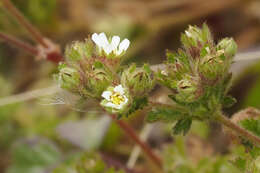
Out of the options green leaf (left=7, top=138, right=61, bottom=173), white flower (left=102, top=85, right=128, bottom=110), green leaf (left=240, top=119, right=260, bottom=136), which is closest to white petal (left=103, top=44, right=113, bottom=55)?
white flower (left=102, top=85, right=128, bottom=110)

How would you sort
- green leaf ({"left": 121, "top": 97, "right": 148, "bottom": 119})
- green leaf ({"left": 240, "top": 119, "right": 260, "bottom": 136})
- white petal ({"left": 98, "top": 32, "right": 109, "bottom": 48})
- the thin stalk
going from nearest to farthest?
1. green leaf ({"left": 121, "top": 97, "right": 148, "bottom": 119})
2. white petal ({"left": 98, "top": 32, "right": 109, "bottom": 48})
3. green leaf ({"left": 240, "top": 119, "right": 260, "bottom": 136})
4. the thin stalk

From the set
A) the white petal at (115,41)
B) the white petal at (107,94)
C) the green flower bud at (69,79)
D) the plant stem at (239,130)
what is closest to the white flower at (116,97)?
the white petal at (107,94)

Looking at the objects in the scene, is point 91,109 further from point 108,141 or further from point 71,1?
point 71,1

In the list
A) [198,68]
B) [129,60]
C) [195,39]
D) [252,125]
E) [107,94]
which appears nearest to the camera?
[107,94]

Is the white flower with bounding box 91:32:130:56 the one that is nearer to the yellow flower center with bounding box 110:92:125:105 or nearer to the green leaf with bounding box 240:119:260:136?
the yellow flower center with bounding box 110:92:125:105

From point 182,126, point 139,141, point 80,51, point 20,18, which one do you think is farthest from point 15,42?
point 182,126

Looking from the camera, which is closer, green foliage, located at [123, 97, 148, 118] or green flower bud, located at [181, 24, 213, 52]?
green foliage, located at [123, 97, 148, 118]

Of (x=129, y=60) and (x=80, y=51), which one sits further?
(x=129, y=60)

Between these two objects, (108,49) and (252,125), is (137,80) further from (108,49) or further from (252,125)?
(252,125)

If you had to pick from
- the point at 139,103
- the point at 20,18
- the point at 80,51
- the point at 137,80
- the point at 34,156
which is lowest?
the point at 34,156
